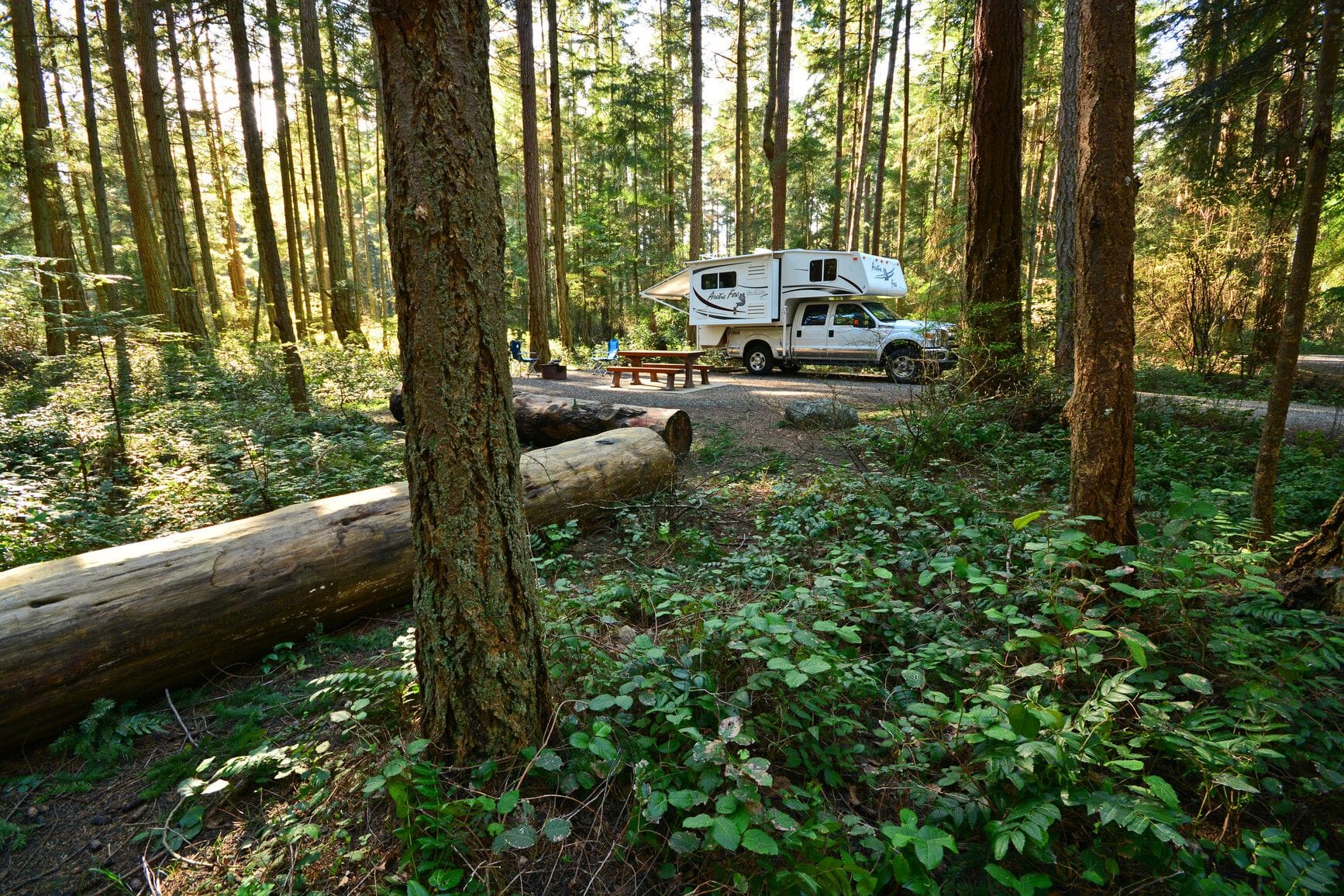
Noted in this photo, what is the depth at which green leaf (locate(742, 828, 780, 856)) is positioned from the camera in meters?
1.40

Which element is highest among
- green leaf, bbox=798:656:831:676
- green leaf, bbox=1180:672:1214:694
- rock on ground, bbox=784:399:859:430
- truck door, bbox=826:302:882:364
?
Result: truck door, bbox=826:302:882:364

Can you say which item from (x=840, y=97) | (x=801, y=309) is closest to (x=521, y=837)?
(x=801, y=309)

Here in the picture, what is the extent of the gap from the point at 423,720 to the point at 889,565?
2661mm

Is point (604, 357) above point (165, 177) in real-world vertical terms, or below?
below

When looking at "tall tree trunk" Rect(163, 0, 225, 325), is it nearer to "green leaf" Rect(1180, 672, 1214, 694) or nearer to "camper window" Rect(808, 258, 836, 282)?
"camper window" Rect(808, 258, 836, 282)

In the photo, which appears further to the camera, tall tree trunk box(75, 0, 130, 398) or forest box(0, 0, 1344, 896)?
tall tree trunk box(75, 0, 130, 398)

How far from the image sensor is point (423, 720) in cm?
204

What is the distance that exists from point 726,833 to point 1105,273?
3.26 m

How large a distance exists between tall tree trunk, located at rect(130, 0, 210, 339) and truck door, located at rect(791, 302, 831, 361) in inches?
515

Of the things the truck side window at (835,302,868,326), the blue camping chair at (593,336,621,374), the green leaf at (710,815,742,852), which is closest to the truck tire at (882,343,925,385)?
the truck side window at (835,302,868,326)

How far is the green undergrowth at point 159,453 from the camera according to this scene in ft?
13.0

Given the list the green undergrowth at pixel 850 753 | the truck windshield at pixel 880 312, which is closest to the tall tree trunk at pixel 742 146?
the truck windshield at pixel 880 312

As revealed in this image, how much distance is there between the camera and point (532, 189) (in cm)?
1340

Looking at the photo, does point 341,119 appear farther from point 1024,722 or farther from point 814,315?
point 1024,722
